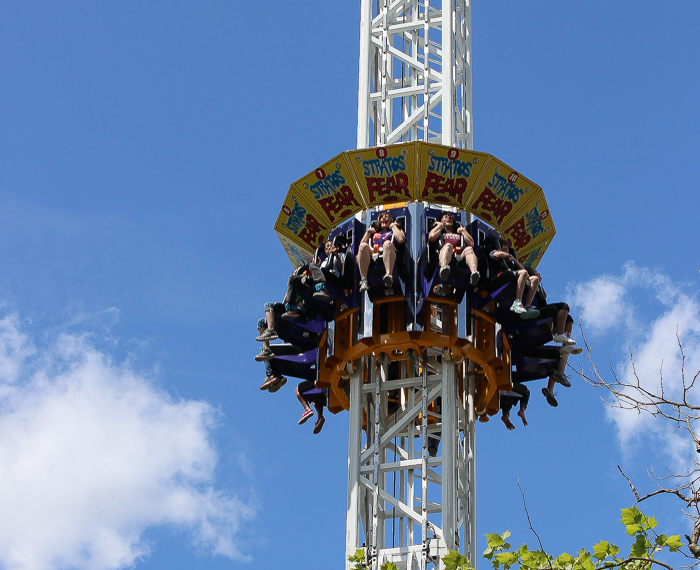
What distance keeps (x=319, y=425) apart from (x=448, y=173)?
5.35 m

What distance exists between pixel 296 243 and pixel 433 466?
5338 millimetres

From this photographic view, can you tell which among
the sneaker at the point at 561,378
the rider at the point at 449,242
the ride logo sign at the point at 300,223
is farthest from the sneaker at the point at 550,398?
the ride logo sign at the point at 300,223

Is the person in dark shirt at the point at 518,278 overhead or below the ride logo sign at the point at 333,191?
below

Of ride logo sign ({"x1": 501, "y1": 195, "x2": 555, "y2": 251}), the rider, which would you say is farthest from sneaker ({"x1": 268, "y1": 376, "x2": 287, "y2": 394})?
ride logo sign ({"x1": 501, "y1": 195, "x2": 555, "y2": 251})

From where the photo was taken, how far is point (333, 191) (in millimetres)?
22219

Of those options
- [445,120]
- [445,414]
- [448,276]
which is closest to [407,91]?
[445,120]

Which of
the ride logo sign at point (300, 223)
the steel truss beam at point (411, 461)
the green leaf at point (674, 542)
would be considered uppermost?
the ride logo sign at point (300, 223)

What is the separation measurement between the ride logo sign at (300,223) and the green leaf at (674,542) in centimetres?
1266

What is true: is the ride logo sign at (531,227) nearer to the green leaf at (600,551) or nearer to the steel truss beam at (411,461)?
the steel truss beam at (411,461)

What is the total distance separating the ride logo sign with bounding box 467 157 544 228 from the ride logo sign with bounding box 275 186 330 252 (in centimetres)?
291

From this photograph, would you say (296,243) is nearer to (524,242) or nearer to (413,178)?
(413,178)

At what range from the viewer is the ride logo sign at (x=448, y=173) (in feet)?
70.5

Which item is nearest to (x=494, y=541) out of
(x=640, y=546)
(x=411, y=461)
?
(x=640, y=546)

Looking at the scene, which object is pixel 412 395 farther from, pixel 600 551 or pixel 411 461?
pixel 600 551
